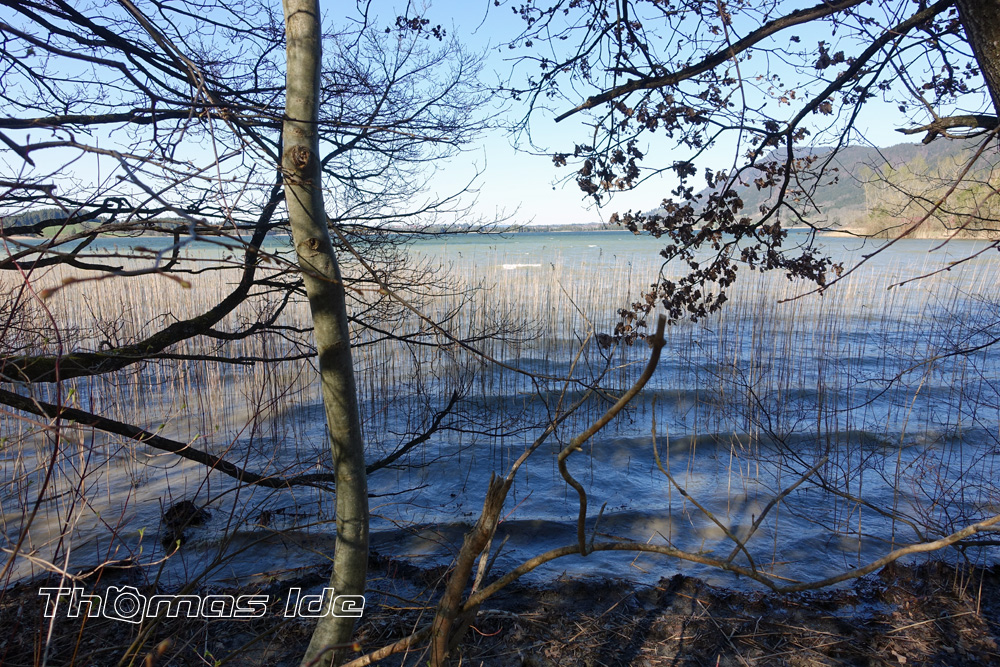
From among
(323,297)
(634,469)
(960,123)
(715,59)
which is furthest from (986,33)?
(634,469)

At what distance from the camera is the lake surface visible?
3.89m

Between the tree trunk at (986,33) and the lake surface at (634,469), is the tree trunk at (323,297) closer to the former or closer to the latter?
the lake surface at (634,469)

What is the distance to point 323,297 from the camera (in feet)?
6.14

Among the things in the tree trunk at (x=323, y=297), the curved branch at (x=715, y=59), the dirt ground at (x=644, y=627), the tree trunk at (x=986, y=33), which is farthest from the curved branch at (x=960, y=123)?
the tree trunk at (x=323, y=297)

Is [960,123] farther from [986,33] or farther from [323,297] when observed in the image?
[323,297]

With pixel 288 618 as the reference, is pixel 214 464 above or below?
above

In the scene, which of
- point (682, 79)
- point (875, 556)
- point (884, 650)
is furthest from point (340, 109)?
point (875, 556)

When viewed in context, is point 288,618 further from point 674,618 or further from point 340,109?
point 340,109

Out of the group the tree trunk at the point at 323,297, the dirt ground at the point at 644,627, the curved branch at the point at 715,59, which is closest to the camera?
the tree trunk at the point at 323,297

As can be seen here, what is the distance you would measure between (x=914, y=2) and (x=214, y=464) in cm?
435

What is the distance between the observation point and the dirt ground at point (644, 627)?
2850 millimetres

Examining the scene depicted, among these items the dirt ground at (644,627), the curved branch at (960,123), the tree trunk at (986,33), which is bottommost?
the dirt ground at (644,627)

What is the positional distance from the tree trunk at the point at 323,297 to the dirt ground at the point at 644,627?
2.67 ft

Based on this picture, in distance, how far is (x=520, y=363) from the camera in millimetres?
8586
